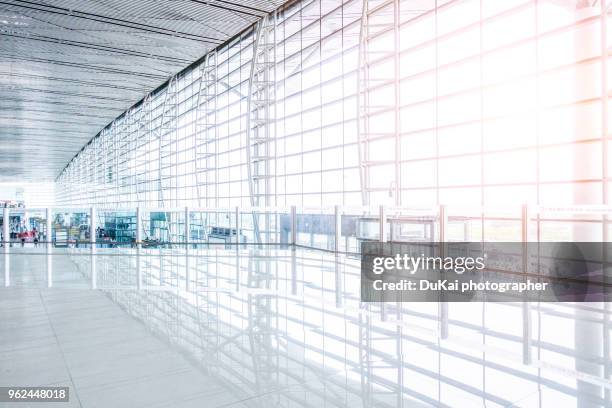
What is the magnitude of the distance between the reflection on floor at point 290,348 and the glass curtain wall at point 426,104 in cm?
746

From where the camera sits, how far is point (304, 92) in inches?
744

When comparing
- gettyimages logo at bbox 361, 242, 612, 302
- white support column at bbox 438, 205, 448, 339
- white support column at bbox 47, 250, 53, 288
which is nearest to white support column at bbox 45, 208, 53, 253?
white support column at bbox 47, 250, 53, 288

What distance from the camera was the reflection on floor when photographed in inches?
100

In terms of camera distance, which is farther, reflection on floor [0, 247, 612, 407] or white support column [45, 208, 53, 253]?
white support column [45, 208, 53, 253]

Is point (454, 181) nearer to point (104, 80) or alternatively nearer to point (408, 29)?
point (408, 29)

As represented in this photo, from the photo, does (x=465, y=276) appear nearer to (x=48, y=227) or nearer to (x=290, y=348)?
(x=290, y=348)

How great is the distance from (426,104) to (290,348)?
12.1 m

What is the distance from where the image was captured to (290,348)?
3.32 m

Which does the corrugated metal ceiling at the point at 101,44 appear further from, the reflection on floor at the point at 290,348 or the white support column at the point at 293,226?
the reflection on floor at the point at 290,348

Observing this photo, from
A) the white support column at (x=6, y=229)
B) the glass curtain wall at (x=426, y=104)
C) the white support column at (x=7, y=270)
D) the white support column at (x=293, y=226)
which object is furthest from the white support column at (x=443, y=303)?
the white support column at (x=6, y=229)

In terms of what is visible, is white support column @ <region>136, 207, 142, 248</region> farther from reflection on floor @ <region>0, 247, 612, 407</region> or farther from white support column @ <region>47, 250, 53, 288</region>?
reflection on floor @ <region>0, 247, 612, 407</region>

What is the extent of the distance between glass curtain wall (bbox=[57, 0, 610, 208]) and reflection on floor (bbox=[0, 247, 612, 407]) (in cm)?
746

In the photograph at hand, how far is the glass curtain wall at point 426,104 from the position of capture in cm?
1072

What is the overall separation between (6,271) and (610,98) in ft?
36.4
